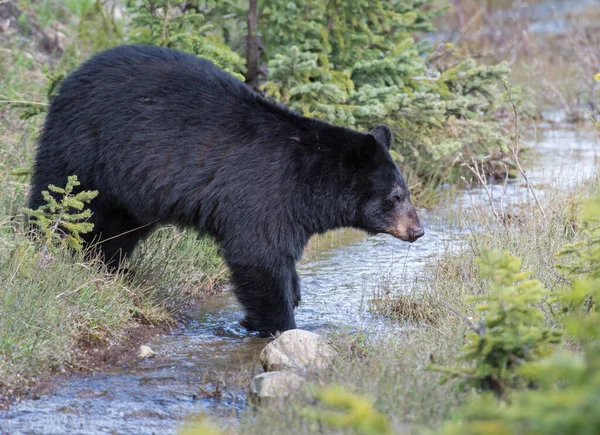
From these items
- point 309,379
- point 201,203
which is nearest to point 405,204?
point 201,203

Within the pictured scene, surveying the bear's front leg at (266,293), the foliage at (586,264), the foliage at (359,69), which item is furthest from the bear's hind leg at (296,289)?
the foliage at (359,69)

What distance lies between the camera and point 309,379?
4031 millimetres

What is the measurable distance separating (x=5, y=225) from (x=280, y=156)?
1894mm

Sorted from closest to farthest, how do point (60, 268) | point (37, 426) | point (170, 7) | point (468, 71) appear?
point (37, 426), point (60, 268), point (170, 7), point (468, 71)

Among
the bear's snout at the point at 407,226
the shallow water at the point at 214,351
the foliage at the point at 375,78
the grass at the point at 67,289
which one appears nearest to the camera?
the shallow water at the point at 214,351

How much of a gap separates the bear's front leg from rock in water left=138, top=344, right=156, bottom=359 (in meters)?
0.70

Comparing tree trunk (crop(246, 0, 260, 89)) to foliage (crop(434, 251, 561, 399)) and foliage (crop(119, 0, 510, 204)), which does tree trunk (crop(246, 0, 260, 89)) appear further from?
foliage (crop(434, 251, 561, 399))

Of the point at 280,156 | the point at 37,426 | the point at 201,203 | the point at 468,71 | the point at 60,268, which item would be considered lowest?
the point at 37,426

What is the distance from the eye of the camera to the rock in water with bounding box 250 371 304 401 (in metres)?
4.05

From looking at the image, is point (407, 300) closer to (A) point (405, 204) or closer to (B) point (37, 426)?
(A) point (405, 204)

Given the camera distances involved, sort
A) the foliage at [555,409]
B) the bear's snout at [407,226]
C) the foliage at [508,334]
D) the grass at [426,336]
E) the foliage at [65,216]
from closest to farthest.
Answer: the foliage at [555,409]
the foliage at [508,334]
the grass at [426,336]
the foliage at [65,216]
the bear's snout at [407,226]

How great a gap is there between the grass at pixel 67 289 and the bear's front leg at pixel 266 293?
0.66 m

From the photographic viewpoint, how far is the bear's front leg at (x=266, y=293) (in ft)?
17.7

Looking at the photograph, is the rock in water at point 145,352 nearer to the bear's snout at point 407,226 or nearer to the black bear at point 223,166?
the black bear at point 223,166
